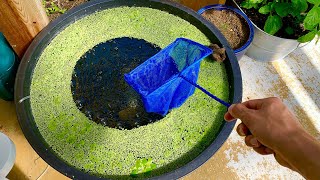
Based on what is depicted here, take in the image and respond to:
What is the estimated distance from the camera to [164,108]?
1.42 meters

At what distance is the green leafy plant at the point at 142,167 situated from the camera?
1.30m

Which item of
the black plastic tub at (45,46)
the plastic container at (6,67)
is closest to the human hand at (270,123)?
→ the black plastic tub at (45,46)

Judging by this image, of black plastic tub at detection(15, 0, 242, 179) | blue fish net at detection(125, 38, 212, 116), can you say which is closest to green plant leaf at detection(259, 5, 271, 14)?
black plastic tub at detection(15, 0, 242, 179)

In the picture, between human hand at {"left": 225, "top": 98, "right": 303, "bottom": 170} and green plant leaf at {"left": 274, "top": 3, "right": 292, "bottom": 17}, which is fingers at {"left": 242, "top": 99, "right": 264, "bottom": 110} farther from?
green plant leaf at {"left": 274, "top": 3, "right": 292, "bottom": 17}

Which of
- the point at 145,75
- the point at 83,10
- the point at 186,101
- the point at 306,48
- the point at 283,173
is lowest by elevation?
the point at 283,173

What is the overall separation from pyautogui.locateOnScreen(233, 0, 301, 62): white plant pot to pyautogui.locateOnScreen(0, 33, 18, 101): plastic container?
4.22 ft

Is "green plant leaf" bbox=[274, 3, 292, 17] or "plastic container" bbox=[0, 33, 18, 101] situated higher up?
"plastic container" bbox=[0, 33, 18, 101]

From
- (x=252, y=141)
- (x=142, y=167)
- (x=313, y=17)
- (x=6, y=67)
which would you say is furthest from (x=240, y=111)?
(x=6, y=67)

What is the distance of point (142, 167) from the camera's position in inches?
51.8

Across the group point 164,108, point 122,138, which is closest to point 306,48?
point 164,108

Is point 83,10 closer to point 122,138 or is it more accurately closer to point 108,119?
point 108,119

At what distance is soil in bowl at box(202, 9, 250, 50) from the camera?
5.86ft

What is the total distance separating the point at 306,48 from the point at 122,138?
4.59 feet

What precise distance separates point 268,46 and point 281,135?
1.14 m
